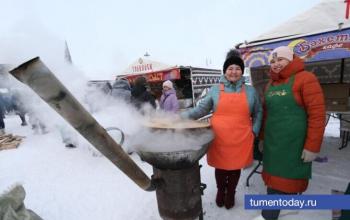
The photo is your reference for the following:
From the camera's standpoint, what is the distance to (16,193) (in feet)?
6.90

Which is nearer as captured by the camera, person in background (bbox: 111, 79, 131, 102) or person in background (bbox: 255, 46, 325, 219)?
person in background (bbox: 255, 46, 325, 219)

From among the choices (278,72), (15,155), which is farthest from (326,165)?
(15,155)

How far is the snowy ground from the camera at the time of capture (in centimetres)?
274

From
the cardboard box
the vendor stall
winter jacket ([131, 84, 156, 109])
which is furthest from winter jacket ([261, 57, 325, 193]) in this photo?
the vendor stall

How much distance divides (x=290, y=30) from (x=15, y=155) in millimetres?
6847

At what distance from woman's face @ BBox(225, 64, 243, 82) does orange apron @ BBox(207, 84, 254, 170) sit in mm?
113

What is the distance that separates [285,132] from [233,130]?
474mm

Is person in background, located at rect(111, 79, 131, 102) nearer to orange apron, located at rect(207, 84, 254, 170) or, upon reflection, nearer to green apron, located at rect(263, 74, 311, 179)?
orange apron, located at rect(207, 84, 254, 170)

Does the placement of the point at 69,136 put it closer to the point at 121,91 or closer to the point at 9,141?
the point at 121,91

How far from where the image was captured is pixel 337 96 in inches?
153

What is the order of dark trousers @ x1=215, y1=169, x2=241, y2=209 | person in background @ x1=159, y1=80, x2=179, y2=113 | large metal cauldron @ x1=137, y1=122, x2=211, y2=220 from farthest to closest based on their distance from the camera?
person in background @ x1=159, y1=80, x2=179, y2=113, dark trousers @ x1=215, y1=169, x2=241, y2=209, large metal cauldron @ x1=137, y1=122, x2=211, y2=220

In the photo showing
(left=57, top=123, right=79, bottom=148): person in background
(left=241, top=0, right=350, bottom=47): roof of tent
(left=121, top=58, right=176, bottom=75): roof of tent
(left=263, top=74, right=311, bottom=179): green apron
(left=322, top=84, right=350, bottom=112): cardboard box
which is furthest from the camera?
(left=121, top=58, right=176, bottom=75): roof of tent

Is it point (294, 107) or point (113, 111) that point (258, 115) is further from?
point (113, 111)

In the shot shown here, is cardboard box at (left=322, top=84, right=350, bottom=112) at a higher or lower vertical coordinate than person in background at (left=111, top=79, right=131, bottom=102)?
lower
